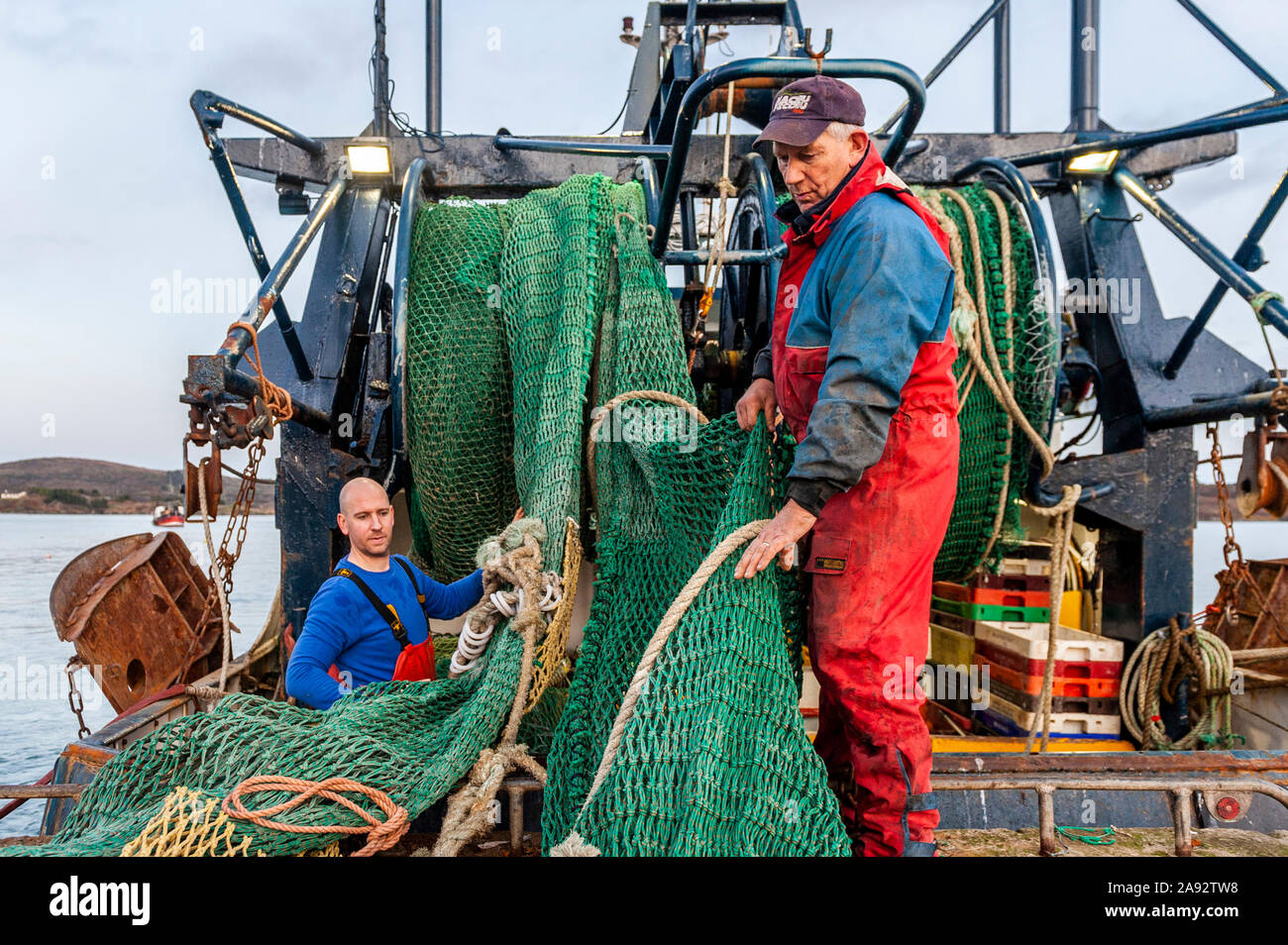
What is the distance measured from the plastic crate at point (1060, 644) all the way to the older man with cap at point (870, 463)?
6.16 feet

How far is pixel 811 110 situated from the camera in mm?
2191

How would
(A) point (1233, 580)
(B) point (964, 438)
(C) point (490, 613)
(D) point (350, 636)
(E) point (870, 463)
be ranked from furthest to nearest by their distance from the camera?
(A) point (1233, 580)
(B) point (964, 438)
(D) point (350, 636)
(C) point (490, 613)
(E) point (870, 463)

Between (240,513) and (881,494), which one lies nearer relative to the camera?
(881,494)

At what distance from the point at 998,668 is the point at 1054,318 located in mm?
2106

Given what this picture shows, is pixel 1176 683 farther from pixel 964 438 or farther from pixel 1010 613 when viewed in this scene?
pixel 964 438

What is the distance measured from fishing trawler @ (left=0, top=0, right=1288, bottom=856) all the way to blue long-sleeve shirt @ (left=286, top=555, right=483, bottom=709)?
1.22ft

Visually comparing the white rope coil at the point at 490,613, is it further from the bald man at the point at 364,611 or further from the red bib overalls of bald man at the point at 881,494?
the red bib overalls of bald man at the point at 881,494

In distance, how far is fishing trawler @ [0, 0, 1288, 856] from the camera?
9.47ft

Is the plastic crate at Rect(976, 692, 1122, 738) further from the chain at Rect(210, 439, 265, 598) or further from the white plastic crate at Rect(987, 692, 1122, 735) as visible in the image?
the chain at Rect(210, 439, 265, 598)

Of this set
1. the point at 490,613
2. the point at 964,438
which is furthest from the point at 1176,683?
the point at 490,613

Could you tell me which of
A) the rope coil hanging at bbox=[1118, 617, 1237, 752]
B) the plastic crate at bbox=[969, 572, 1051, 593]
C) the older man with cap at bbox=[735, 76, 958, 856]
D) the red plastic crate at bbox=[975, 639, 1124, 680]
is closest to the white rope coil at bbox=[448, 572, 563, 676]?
the older man with cap at bbox=[735, 76, 958, 856]

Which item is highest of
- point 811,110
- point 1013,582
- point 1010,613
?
point 811,110

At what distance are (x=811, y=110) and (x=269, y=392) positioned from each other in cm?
216
